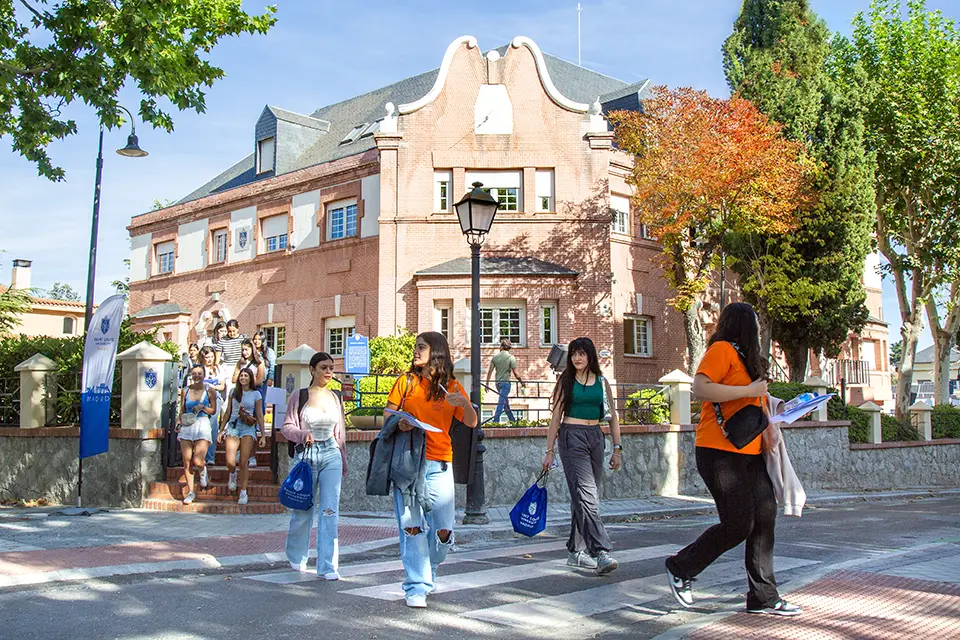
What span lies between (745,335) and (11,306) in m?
34.5

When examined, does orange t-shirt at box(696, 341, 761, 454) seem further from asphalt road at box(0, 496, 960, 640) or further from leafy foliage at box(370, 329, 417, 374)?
leafy foliage at box(370, 329, 417, 374)

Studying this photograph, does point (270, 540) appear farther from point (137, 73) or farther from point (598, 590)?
point (137, 73)

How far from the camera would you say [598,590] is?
251 inches

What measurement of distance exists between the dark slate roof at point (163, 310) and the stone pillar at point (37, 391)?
58.9 ft

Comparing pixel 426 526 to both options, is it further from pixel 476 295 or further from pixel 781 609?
pixel 476 295

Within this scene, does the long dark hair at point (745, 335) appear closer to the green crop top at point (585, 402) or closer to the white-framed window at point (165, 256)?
the green crop top at point (585, 402)

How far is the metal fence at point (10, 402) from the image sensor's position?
14.8 m

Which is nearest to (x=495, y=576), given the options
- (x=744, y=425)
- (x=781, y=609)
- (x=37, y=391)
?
(x=781, y=609)

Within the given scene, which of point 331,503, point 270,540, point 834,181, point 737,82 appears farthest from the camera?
point 737,82

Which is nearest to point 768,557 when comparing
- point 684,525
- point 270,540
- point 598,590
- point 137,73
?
point 598,590

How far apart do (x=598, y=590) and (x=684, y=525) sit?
18.7ft

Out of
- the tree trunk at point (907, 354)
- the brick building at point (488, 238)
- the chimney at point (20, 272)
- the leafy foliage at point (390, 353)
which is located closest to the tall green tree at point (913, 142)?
the tree trunk at point (907, 354)

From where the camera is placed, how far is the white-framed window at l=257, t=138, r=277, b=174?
31609 mm

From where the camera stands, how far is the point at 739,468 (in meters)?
5.26
